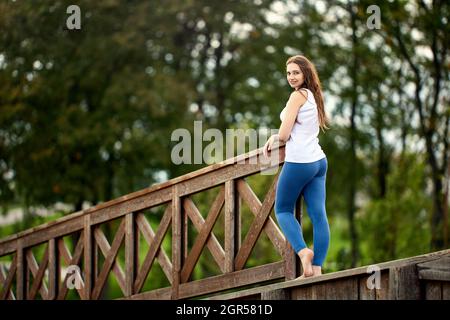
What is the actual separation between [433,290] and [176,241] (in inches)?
110

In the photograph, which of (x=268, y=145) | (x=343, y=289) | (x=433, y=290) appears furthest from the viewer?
(x=268, y=145)

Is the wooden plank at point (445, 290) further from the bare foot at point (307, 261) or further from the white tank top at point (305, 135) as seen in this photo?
the white tank top at point (305, 135)

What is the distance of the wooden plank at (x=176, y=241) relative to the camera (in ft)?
21.6

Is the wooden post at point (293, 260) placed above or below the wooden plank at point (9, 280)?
below

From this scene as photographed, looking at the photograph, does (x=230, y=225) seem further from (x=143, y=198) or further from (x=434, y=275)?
(x=434, y=275)

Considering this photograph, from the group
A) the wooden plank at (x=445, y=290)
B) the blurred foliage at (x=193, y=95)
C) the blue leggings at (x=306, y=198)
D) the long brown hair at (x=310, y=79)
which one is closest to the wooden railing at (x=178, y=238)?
the blue leggings at (x=306, y=198)

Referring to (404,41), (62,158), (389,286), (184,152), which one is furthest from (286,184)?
(184,152)

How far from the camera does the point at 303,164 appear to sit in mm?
5250

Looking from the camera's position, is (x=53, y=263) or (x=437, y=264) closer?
(x=437, y=264)

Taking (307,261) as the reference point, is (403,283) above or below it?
below

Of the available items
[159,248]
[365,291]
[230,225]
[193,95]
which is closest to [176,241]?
[159,248]

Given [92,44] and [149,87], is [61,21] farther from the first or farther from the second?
[149,87]

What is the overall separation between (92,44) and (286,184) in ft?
41.6

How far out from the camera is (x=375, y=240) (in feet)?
42.9
